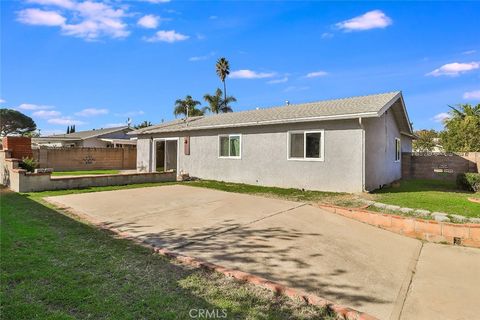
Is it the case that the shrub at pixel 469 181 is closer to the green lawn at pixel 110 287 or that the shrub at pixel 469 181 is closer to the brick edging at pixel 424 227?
the brick edging at pixel 424 227

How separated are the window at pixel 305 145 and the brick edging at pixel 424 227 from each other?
15.8 feet

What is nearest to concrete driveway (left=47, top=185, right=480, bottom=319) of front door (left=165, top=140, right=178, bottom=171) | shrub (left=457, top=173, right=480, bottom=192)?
shrub (left=457, top=173, right=480, bottom=192)

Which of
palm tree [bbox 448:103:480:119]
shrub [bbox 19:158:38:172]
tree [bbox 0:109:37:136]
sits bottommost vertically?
shrub [bbox 19:158:38:172]

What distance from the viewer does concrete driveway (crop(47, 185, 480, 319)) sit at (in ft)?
13.0

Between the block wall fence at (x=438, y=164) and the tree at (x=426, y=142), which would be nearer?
the block wall fence at (x=438, y=164)

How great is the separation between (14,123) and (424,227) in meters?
64.6

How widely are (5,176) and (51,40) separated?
6.49 metres

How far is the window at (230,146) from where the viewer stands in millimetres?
15430

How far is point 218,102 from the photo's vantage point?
3784 cm

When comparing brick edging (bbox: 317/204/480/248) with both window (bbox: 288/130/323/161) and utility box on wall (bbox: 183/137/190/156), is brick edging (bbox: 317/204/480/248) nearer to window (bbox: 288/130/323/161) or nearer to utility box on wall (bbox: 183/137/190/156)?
window (bbox: 288/130/323/161)

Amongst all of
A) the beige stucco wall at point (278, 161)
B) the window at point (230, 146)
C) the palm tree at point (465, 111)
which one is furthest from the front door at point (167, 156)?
the palm tree at point (465, 111)

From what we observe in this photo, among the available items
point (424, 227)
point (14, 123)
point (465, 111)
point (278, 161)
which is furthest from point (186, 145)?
point (14, 123)

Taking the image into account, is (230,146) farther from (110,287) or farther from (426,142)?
(426,142)
